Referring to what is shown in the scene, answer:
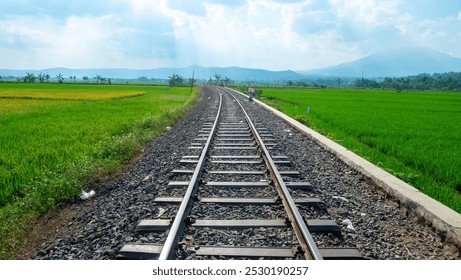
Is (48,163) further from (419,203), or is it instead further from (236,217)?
(419,203)

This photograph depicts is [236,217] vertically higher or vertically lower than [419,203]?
lower

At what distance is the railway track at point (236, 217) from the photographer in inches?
126

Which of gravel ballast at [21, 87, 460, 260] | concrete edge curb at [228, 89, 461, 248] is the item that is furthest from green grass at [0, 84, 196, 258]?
concrete edge curb at [228, 89, 461, 248]

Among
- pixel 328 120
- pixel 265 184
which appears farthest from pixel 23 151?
pixel 328 120

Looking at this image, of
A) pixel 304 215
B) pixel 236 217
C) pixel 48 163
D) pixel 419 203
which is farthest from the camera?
pixel 48 163

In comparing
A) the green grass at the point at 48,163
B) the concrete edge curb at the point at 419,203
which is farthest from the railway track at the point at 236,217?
the green grass at the point at 48,163

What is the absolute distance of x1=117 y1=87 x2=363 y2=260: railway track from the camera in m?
3.20

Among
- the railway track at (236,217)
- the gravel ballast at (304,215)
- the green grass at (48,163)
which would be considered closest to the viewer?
the railway track at (236,217)

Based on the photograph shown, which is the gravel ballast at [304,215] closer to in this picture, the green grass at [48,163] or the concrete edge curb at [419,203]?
the concrete edge curb at [419,203]

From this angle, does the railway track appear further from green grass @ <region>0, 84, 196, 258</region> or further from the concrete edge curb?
green grass @ <region>0, 84, 196, 258</region>

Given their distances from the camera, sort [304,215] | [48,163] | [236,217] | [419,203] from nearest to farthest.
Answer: [236,217] < [304,215] < [419,203] < [48,163]

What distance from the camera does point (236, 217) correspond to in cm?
403

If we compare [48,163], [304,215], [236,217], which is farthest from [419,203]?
[48,163]
